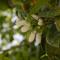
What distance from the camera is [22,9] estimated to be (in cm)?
62

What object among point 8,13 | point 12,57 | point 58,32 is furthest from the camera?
point 8,13

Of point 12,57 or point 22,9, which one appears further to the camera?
point 12,57

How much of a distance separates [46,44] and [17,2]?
0.15 m

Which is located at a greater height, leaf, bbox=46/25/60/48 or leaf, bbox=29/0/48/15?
leaf, bbox=29/0/48/15

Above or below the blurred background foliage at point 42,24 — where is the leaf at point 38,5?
above

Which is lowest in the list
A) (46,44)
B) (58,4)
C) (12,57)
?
(12,57)

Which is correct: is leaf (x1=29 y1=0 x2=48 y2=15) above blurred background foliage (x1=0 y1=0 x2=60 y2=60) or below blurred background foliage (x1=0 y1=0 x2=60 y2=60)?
above

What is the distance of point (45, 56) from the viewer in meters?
0.62

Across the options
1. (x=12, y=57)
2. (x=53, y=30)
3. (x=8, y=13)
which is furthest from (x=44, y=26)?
(x=8, y=13)

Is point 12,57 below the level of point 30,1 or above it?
below

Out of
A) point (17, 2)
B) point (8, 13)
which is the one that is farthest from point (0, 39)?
point (17, 2)

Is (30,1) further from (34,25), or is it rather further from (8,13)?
(8,13)

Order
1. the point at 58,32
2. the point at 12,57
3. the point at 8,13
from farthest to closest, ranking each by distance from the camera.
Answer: the point at 8,13, the point at 12,57, the point at 58,32

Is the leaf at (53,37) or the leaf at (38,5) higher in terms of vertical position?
the leaf at (38,5)
